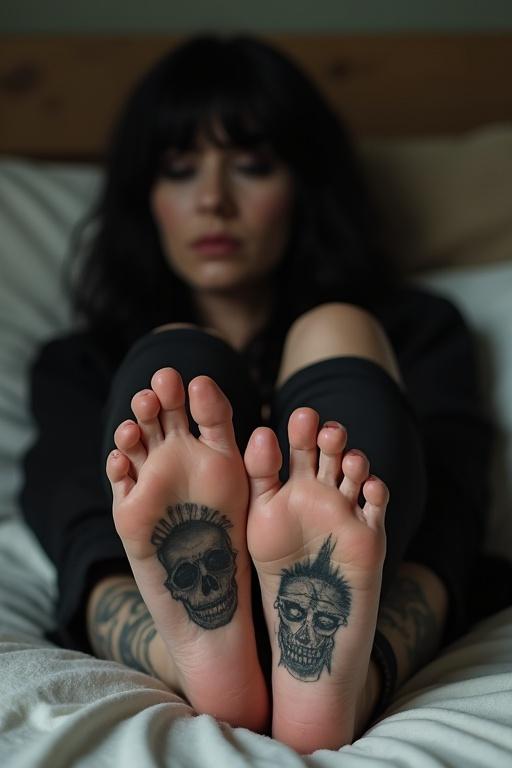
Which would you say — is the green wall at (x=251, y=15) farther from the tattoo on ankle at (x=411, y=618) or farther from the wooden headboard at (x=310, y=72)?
the tattoo on ankle at (x=411, y=618)

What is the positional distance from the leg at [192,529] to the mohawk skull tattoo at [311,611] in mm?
39

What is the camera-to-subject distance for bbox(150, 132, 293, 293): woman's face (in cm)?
114

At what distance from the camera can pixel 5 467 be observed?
3.66 ft

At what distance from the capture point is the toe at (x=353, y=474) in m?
0.60

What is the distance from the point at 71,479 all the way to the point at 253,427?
26cm

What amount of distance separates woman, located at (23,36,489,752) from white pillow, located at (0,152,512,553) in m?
0.05

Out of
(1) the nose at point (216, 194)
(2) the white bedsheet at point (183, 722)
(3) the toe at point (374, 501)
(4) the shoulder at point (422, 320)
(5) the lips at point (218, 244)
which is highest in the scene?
(1) the nose at point (216, 194)

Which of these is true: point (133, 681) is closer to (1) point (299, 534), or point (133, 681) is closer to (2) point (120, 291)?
(1) point (299, 534)

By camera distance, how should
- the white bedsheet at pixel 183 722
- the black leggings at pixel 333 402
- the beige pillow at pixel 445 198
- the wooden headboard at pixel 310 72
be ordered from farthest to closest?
the wooden headboard at pixel 310 72 < the beige pillow at pixel 445 198 < the black leggings at pixel 333 402 < the white bedsheet at pixel 183 722

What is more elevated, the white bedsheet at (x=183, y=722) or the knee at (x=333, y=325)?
the knee at (x=333, y=325)

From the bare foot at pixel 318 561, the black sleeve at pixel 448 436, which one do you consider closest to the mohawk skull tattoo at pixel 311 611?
the bare foot at pixel 318 561

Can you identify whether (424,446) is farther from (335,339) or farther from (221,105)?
(221,105)

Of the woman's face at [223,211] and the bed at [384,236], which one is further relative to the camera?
the woman's face at [223,211]

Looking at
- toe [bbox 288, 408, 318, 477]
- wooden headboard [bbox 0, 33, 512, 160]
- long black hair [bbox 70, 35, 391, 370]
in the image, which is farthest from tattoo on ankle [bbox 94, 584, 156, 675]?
wooden headboard [bbox 0, 33, 512, 160]
